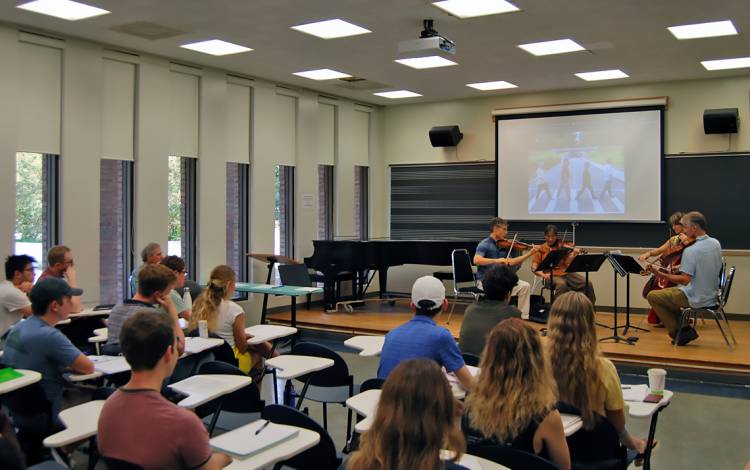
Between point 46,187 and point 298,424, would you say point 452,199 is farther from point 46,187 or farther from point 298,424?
point 298,424

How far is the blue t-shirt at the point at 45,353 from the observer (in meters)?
3.52

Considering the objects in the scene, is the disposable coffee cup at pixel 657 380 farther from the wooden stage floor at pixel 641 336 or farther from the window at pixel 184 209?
the window at pixel 184 209

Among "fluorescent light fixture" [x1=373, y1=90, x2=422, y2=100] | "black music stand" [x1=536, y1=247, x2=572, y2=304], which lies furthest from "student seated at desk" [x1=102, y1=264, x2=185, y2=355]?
"fluorescent light fixture" [x1=373, y1=90, x2=422, y2=100]

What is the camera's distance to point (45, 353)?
3521 mm

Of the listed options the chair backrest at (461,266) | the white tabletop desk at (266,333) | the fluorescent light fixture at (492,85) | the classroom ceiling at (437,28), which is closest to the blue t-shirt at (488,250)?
the chair backrest at (461,266)

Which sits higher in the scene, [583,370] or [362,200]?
[362,200]

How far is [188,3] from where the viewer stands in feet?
19.9

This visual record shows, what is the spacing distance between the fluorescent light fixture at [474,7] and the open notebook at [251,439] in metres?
4.42

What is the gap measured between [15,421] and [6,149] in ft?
13.6

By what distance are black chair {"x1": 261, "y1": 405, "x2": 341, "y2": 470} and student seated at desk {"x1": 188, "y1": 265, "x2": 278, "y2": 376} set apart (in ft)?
6.01

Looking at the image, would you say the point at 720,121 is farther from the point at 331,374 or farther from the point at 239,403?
the point at 239,403

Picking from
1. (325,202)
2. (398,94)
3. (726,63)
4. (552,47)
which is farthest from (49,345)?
(726,63)

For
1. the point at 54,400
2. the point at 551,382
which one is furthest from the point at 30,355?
the point at 551,382

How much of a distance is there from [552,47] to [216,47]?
148 inches
